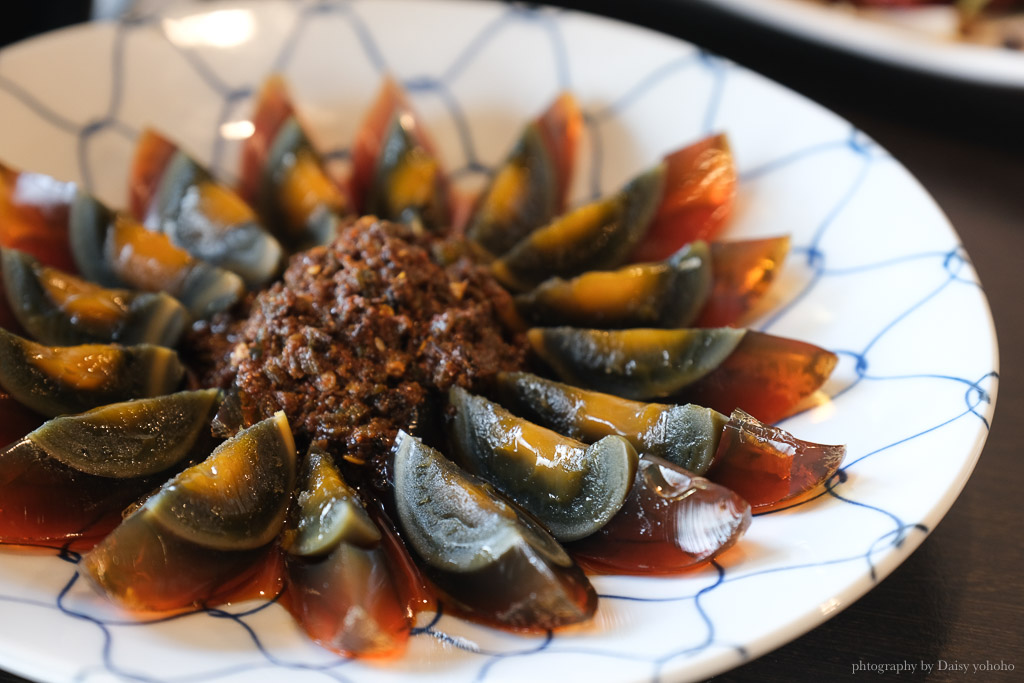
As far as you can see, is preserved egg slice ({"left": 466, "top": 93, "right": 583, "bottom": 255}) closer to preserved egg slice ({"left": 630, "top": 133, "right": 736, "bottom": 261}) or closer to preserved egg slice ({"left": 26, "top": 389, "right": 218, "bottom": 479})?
preserved egg slice ({"left": 630, "top": 133, "right": 736, "bottom": 261})

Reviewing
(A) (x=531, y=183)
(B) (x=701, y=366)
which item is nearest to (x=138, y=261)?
(A) (x=531, y=183)

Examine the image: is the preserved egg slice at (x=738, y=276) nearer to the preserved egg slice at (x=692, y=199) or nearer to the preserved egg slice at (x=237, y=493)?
the preserved egg slice at (x=692, y=199)

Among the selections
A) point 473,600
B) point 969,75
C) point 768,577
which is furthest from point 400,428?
point 969,75

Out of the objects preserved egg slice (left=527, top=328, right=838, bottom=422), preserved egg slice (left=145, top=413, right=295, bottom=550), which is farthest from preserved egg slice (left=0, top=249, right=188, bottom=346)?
preserved egg slice (left=527, top=328, right=838, bottom=422)

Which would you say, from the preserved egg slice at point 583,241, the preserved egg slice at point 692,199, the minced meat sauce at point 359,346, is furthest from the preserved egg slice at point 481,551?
the preserved egg slice at point 692,199

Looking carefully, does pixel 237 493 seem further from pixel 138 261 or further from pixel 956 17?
pixel 956 17

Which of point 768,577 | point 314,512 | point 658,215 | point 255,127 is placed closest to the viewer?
point 768,577

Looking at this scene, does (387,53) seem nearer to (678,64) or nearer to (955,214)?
(678,64)
